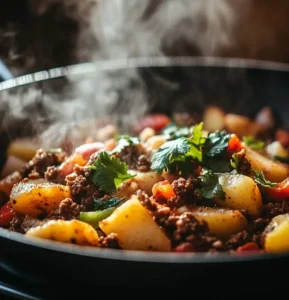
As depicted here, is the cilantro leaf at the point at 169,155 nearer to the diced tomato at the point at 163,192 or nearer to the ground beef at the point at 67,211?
the diced tomato at the point at 163,192

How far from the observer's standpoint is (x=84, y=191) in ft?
8.54

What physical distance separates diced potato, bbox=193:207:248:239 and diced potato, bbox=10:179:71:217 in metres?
0.70

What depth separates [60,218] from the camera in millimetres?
2430

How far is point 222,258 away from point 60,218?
98 cm

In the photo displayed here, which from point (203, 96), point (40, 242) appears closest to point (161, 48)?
point (203, 96)

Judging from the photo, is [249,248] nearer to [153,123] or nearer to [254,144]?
[254,144]

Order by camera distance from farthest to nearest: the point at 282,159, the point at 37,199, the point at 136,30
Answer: the point at 136,30, the point at 282,159, the point at 37,199

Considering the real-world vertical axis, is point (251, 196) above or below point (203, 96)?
below

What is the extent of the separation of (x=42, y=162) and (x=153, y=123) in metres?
1.01

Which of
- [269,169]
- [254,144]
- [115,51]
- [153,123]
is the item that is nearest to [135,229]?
[269,169]

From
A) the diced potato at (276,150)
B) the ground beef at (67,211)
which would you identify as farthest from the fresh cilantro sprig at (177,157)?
the diced potato at (276,150)

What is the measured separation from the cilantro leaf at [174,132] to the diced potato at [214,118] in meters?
0.33

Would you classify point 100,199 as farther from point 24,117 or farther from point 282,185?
point 24,117

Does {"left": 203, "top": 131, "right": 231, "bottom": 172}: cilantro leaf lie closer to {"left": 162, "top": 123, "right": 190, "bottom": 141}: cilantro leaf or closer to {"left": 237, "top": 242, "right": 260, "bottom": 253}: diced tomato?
{"left": 162, "top": 123, "right": 190, "bottom": 141}: cilantro leaf
